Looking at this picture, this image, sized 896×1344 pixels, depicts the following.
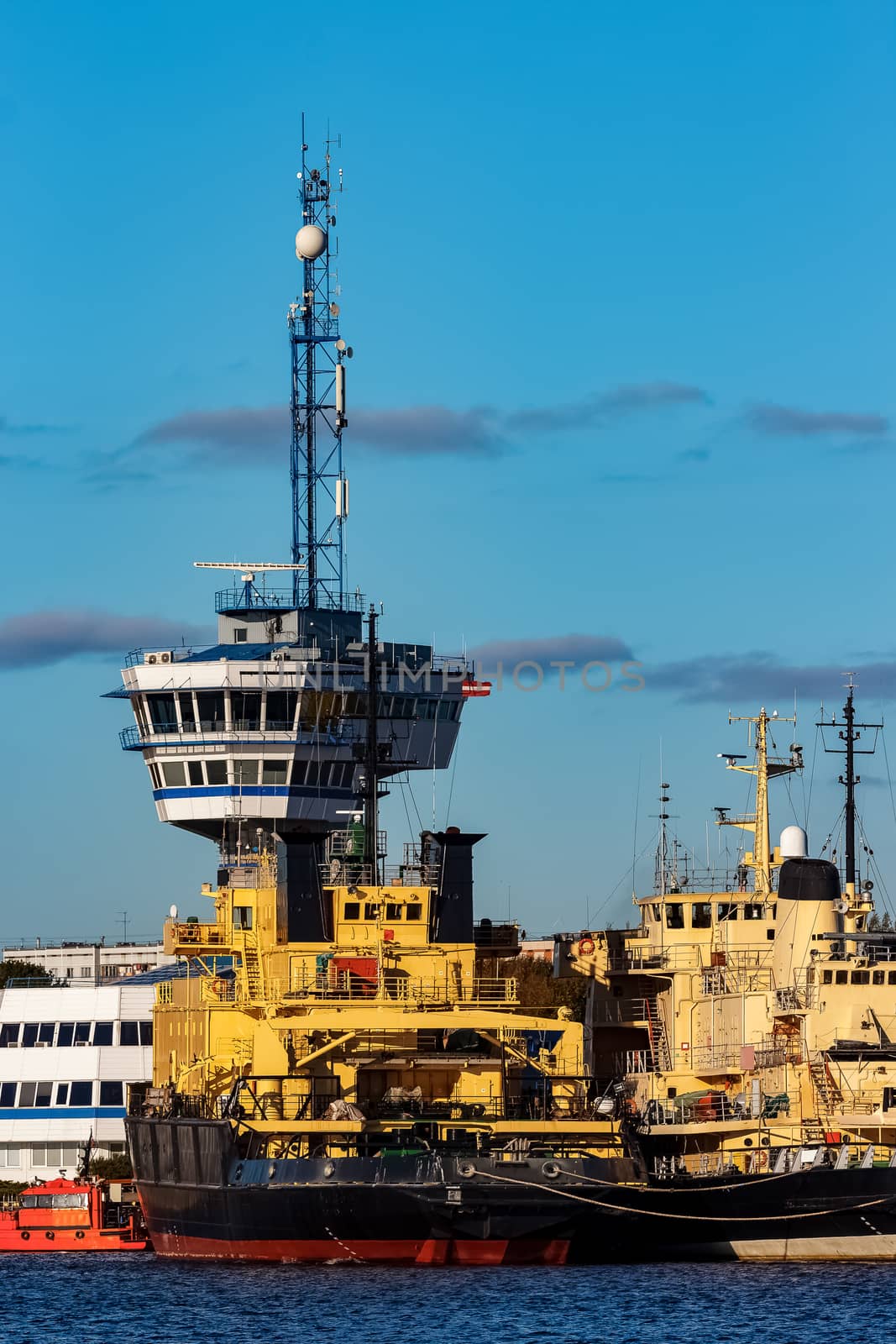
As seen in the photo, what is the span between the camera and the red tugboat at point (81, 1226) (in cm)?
7475

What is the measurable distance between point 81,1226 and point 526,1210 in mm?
22050

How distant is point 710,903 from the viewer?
74.8 meters

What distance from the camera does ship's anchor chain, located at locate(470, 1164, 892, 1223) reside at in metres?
58.1

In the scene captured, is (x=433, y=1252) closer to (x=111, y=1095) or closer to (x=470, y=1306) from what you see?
(x=470, y=1306)

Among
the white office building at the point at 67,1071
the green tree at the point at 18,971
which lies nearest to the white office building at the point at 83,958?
the green tree at the point at 18,971

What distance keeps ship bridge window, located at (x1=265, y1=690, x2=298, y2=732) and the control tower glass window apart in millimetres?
2136

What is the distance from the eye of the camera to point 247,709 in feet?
388

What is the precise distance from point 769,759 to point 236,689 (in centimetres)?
4553

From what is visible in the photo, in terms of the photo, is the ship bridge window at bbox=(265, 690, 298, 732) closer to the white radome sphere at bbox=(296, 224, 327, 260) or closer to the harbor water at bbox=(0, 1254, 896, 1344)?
the white radome sphere at bbox=(296, 224, 327, 260)

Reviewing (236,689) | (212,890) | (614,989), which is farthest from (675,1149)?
(236,689)

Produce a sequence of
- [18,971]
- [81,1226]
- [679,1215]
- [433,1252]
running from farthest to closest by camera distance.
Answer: [18,971] → [81,1226] → [679,1215] → [433,1252]

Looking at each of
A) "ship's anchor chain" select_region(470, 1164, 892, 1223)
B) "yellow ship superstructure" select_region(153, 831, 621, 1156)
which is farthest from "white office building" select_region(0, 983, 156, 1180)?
"ship's anchor chain" select_region(470, 1164, 892, 1223)

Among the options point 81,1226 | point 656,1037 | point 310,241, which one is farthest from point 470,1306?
point 310,241

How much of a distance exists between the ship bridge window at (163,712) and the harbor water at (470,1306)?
56.8 m
